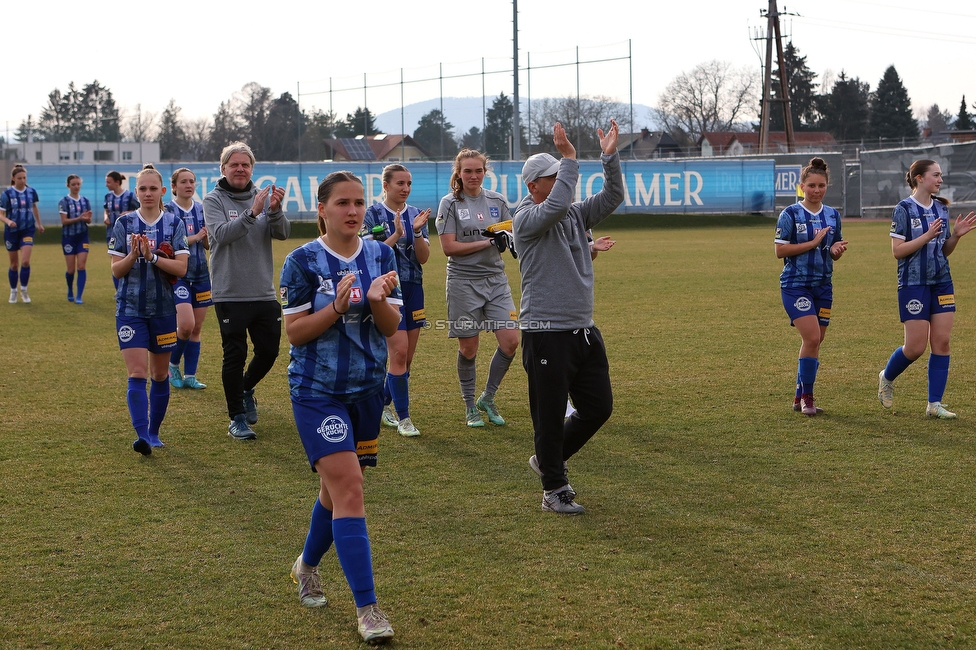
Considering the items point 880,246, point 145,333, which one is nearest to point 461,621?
point 145,333

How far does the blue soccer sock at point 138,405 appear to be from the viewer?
6.43 metres

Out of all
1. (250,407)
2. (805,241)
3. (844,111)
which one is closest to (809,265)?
(805,241)

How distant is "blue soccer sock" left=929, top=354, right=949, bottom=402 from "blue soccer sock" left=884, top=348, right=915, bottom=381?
0.15 m

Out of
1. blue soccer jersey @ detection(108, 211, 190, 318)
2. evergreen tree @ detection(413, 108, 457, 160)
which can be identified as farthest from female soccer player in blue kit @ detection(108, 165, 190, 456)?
evergreen tree @ detection(413, 108, 457, 160)

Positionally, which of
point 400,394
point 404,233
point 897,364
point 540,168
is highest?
point 540,168

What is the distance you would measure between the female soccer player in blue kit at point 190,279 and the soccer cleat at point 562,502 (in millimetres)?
4343

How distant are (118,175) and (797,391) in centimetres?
1048

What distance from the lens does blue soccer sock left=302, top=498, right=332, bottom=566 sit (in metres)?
3.86

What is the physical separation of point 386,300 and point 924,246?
4977 mm

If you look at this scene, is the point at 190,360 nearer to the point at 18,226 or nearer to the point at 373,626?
the point at 373,626

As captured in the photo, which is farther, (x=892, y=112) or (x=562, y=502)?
(x=892, y=112)

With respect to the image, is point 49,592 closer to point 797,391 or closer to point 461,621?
point 461,621

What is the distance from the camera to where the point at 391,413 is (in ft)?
24.5

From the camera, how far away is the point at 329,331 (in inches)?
147
